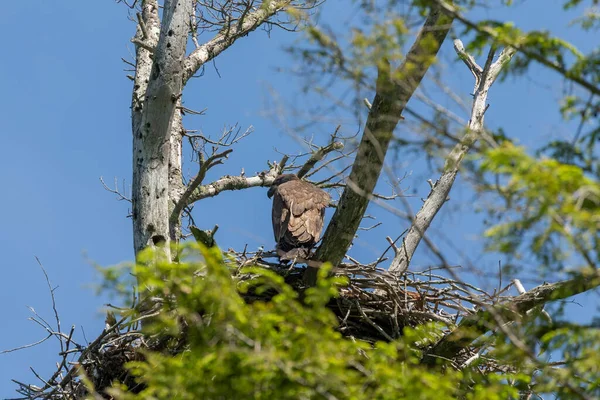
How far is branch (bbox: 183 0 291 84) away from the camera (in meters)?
9.84

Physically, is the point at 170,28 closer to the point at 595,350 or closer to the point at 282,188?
the point at 282,188

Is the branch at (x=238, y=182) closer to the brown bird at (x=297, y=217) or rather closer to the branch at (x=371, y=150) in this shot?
the brown bird at (x=297, y=217)

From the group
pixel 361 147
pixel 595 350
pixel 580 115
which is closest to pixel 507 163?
pixel 580 115

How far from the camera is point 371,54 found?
176 inches

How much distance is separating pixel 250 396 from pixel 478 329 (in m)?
2.86

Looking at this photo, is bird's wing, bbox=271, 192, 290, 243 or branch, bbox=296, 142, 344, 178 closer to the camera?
bird's wing, bbox=271, 192, 290, 243

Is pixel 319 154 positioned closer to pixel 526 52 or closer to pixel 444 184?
pixel 444 184

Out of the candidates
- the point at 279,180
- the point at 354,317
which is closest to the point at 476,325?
the point at 354,317

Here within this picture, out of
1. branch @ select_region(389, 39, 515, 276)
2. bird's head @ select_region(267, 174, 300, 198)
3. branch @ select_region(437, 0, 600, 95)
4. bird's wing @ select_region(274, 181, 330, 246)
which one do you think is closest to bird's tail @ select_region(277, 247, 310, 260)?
bird's wing @ select_region(274, 181, 330, 246)

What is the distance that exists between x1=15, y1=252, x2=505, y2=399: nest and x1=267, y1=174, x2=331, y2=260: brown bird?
0.39 m

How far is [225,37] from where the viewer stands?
10367 millimetres

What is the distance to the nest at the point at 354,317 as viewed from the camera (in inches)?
267

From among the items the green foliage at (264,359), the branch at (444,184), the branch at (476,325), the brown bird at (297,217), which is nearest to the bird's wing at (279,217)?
the brown bird at (297,217)

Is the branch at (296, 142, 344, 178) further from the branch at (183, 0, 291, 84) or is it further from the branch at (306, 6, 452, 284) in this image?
the branch at (306, 6, 452, 284)
